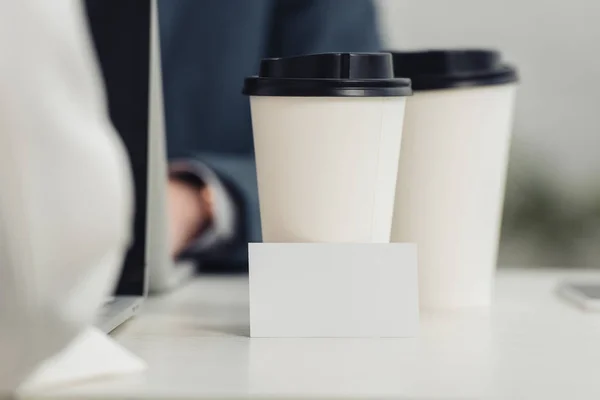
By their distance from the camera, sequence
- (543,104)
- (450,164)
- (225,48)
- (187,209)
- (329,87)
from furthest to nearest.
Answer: (543,104) → (225,48) → (187,209) → (450,164) → (329,87)

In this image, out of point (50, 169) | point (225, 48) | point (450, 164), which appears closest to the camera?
point (50, 169)

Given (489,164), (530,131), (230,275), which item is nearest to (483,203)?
(489,164)

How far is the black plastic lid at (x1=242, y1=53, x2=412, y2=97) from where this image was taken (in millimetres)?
429

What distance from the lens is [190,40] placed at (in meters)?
1.21

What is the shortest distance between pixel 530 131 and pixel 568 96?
105mm

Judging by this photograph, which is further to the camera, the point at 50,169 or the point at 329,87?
the point at 329,87

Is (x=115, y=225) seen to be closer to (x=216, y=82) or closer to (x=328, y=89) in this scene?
(x=328, y=89)

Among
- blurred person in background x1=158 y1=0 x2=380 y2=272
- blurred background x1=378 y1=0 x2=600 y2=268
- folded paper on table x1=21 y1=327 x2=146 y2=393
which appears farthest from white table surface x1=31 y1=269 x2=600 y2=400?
blurred background x1=378 y1=0 x2=600 y2=268

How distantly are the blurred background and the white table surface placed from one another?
1.03 metres

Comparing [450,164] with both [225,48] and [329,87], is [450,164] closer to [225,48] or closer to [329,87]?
[329,87]

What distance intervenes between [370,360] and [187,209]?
0.57m

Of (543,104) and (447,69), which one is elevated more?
(447,69)

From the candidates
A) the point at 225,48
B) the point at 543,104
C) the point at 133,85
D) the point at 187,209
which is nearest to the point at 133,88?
the point at 133,85

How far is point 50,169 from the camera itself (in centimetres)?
30
